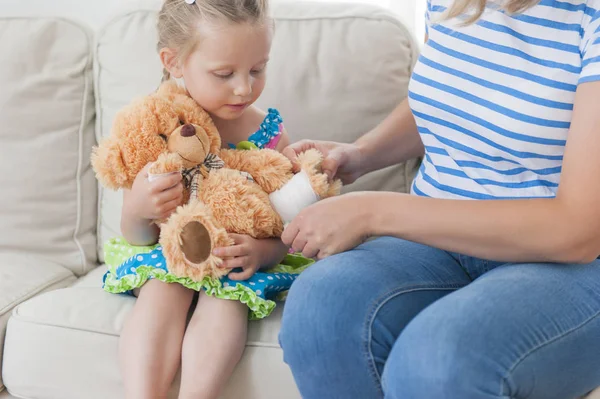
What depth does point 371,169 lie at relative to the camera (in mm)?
1513

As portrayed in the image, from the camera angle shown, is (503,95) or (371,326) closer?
(371,326)

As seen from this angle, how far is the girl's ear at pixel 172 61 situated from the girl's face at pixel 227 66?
17 millimetres

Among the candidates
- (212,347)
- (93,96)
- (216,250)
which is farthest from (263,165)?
(93,96)

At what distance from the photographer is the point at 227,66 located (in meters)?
1.32

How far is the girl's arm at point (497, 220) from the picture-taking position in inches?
39.3

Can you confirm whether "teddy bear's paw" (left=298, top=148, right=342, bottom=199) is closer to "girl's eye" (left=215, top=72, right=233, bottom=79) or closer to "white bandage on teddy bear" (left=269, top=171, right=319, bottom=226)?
"white bandage on teddy bear" (left=269, top=171, right=319, bottom=226)

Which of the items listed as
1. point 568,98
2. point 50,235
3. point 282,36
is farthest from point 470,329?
point 50,235

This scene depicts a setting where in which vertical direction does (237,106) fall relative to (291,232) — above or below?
above

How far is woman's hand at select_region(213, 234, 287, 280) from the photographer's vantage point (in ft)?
4.11

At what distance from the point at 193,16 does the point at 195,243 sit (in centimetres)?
39

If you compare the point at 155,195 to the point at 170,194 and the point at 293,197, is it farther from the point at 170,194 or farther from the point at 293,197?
the point at 293,197

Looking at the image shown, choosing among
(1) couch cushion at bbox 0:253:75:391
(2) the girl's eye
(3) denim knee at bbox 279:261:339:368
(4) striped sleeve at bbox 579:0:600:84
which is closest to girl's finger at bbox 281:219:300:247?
Result: (3) denim knee at bbox 279:261:339:368

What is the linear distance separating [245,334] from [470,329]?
0.47 metres

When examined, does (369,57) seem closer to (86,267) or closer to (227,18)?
(227,18)
